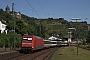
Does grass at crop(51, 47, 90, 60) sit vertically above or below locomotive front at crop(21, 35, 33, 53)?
below

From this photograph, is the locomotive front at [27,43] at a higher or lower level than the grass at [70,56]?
higher

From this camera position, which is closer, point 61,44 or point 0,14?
point 61,44

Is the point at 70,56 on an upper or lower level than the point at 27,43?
lower

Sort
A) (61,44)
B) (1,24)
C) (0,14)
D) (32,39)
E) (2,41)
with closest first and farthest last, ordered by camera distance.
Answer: (32,39) → (2,41) → (1,24) → (61,44) → (0,14)

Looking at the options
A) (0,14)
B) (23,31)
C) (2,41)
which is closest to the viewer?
(2,41)

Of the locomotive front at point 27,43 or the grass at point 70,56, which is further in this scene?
the locomotive front at point 27,43

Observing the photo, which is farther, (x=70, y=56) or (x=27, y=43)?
(x=27, y=43)

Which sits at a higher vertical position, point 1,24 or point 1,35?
point 1,24

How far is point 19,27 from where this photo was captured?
116 metres

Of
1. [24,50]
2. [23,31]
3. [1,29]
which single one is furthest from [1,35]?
[23,31]

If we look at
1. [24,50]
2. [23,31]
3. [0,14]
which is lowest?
[24,50]

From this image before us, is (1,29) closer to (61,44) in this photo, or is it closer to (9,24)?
(9,24)

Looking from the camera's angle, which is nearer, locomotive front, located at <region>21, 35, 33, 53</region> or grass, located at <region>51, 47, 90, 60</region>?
grass, located at <region>51, 47, 90, 60</region>

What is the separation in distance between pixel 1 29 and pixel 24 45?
55191 millimetres
